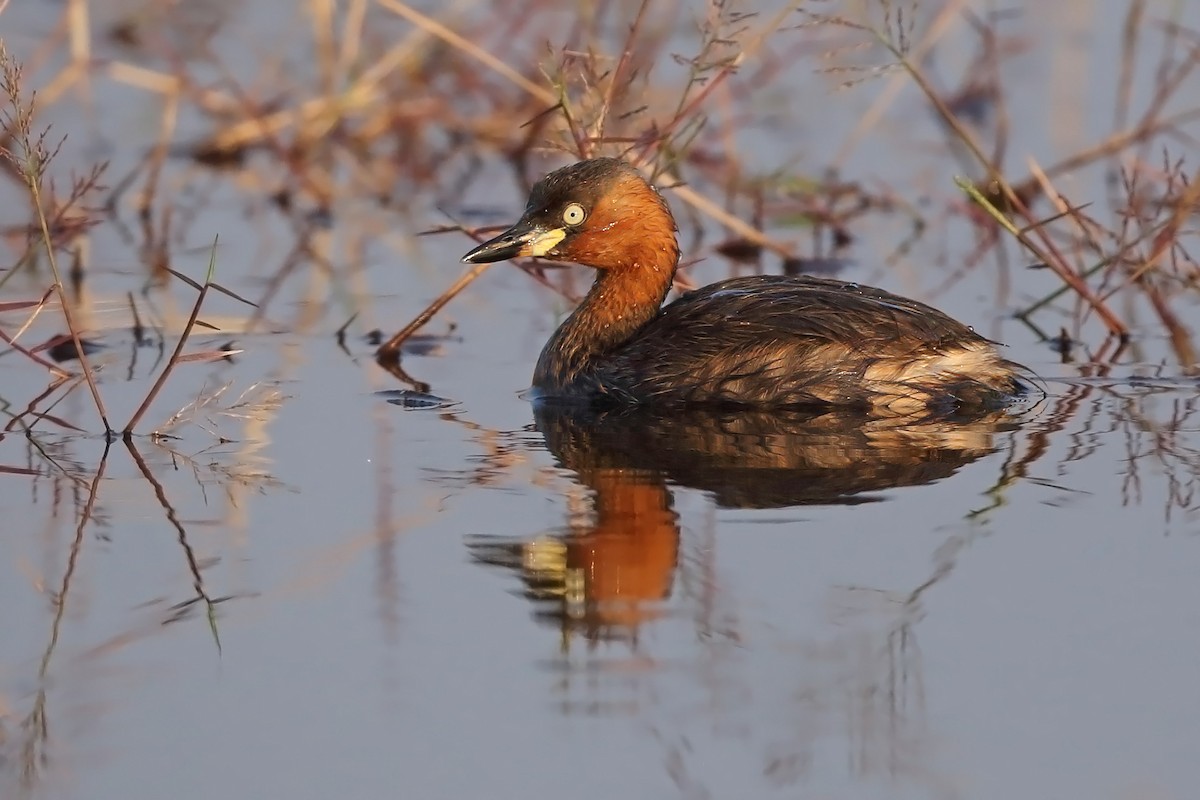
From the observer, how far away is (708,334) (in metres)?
6.66

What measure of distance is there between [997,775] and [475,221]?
20.6 ft

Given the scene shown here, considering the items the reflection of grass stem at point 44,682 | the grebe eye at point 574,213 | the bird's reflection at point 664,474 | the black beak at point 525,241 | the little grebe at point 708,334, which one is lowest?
the reflection of grass stem at point 44,682

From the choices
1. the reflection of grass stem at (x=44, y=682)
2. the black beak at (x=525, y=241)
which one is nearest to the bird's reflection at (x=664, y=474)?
the black beak at (x=525, y=241)

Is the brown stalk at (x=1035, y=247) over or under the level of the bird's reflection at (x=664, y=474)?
over

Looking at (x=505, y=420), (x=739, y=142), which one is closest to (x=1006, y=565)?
(x=505, y=420)

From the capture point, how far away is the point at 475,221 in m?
9.70

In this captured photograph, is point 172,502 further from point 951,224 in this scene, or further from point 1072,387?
point 951,224

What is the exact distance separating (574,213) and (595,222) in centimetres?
8

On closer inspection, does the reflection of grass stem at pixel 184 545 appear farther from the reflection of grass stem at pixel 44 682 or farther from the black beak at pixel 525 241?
the black beak at pixel 525 241

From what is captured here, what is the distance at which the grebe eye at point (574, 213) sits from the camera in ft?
23.1

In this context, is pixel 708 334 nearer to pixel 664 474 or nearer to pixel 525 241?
pixel 525 241

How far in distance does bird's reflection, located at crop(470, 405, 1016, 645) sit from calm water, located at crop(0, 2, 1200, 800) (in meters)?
0.02

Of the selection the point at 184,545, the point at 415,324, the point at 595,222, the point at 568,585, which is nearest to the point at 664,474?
the point at 568,585

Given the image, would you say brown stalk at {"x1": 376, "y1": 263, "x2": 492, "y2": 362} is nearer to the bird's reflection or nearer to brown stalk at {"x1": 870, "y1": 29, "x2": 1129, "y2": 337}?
the bird's reflection
